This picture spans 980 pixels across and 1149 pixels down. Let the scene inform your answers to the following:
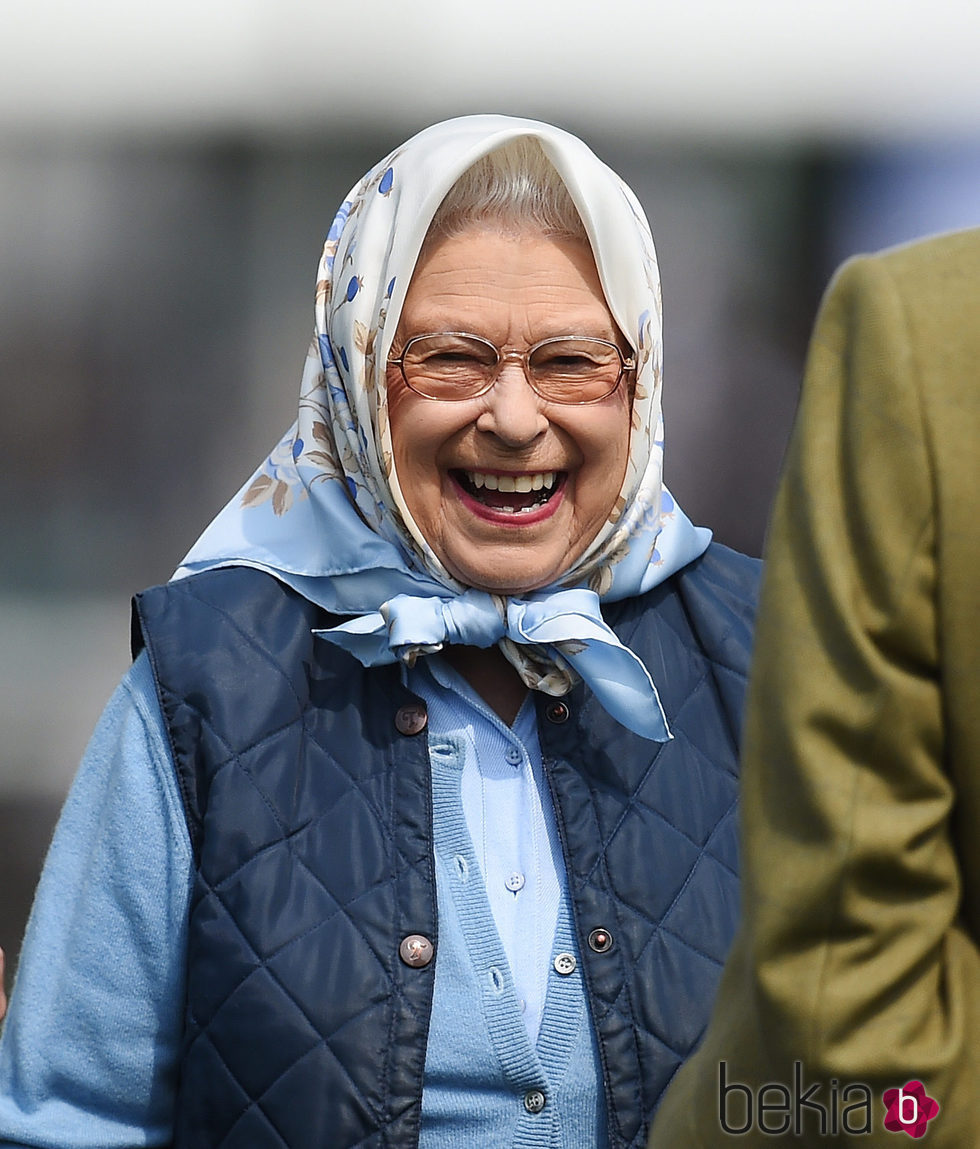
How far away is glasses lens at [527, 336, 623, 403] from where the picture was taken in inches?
80.5

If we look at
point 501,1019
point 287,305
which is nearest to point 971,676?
point 501,1019

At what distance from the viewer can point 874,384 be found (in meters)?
0.89

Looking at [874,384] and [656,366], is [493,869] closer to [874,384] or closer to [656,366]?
[656,366]

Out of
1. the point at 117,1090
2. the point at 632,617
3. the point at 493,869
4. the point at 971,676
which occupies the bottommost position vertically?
the point at 117,1090

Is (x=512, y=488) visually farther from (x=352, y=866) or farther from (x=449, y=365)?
(x=352, y=866)

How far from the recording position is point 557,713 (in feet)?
6.69

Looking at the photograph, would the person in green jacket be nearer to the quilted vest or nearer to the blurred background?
the quilted vest

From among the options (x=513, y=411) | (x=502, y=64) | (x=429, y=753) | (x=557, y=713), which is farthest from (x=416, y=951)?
(x=502, y=64)

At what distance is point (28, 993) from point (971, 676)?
56.6 inches
